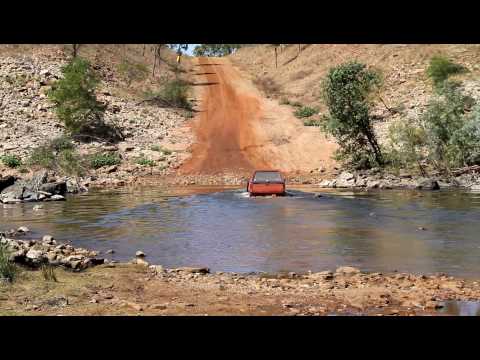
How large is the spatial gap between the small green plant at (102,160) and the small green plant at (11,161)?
4328 millimetres

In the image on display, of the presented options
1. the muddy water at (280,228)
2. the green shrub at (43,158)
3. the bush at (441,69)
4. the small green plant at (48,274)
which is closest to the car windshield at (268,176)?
the muddy water at (280,228)

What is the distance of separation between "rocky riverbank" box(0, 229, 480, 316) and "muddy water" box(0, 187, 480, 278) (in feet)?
3.89

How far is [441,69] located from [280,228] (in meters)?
32.5

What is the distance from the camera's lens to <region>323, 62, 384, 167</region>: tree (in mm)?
32844

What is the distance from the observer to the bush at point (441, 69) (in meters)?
45.2

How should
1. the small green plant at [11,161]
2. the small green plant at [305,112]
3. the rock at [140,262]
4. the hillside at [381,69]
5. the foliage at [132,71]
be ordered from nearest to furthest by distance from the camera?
1. the rock at [140,262]
2. the small green plant at [11,161]
3. the hillside at [381,69]
4. the small green plant at [305,112]
5. the foliage at [132,71]

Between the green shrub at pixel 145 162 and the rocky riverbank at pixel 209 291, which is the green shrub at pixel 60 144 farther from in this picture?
the rocky riverbank at pixel 209 291

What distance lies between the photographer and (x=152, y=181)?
35969mm

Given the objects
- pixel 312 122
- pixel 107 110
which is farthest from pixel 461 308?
pixel 107 110

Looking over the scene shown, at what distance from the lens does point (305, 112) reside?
47.4m

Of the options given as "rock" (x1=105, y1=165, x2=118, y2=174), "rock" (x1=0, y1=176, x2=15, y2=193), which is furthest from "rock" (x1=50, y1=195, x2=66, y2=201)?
"rock" (x1=105, y1=165, x2=118, y2=174)

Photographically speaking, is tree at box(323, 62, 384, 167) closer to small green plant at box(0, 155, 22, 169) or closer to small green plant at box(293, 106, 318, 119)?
small green plant at box(293, 106, 318, 119)

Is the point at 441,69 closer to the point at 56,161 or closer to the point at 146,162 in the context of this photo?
the point at 146,162
